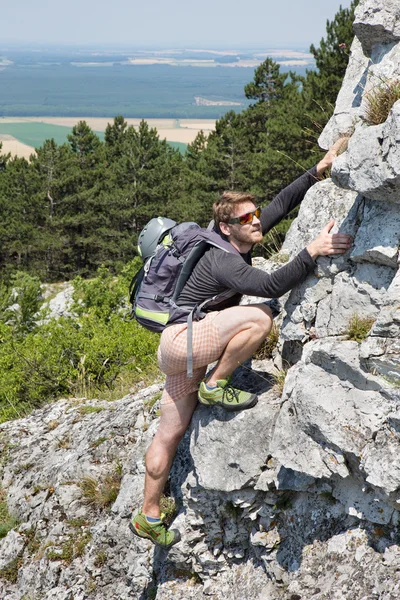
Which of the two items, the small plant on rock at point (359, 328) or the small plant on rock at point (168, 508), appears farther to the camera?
the small plant on rock at point (168, 508)

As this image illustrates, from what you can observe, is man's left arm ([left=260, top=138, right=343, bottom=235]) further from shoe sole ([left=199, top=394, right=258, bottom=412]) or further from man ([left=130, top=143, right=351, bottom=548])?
shoe sole ([left=199, top=394, right=258, bottom=412])

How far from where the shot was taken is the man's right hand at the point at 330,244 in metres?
4.92

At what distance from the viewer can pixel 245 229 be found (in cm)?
530

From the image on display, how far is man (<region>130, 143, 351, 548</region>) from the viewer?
4.98 metres

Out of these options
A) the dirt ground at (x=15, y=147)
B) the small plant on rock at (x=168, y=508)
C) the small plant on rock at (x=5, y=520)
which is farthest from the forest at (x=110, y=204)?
the dirt ground at (x=15, y=147)

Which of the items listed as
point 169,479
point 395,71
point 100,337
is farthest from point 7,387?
point 395,71

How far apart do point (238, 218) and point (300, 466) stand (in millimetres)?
2179

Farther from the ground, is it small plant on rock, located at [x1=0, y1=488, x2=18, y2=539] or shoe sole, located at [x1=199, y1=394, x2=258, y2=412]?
shoe sole, located at [x1=199, y1=394, x2=258, y2=412]

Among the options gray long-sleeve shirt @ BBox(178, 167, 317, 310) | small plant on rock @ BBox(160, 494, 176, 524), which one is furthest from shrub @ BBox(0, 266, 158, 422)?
gray long-sleeve shirt @ BBox(178, 167, 317, 310)

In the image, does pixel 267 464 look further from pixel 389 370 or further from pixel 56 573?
pixel 56 573

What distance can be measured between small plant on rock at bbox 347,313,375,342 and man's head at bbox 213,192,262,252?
1176mm

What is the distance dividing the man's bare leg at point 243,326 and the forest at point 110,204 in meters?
4.13

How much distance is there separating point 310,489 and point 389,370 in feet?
4.27

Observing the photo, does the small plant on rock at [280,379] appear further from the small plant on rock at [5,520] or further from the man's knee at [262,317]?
the small plant on rock at [5,520]
